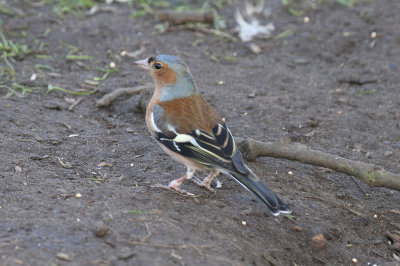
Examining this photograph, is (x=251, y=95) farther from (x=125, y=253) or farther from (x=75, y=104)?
(x=125, y=253)

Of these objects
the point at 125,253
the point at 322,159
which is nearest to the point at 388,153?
the point at 322,159

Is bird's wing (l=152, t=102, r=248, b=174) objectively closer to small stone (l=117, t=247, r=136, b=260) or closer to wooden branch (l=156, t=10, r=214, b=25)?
small stone (l=117, t=247, r=136, b=260)

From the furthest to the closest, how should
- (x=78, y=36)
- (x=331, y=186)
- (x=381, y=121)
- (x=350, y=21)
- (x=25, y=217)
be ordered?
(x=350, y=21), (x=78, y=36), (x=381, y=121), (x=331, y=186), (x=25, y=217)

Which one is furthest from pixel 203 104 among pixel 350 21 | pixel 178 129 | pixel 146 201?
pixel 350 21

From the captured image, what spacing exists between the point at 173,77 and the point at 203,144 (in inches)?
31.8

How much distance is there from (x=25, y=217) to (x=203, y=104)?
181 centimetres

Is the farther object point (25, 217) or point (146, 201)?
point (146, 201)

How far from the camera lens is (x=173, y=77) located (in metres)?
5.04

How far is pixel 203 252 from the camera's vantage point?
3.74 meters

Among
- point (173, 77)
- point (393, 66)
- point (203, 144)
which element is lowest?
point (393, 66)

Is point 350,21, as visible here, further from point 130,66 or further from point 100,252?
point 100,252

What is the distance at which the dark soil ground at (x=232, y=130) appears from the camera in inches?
152

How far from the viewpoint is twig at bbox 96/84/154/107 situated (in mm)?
6352

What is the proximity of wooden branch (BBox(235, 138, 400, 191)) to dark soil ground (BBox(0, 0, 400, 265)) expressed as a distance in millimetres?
206
